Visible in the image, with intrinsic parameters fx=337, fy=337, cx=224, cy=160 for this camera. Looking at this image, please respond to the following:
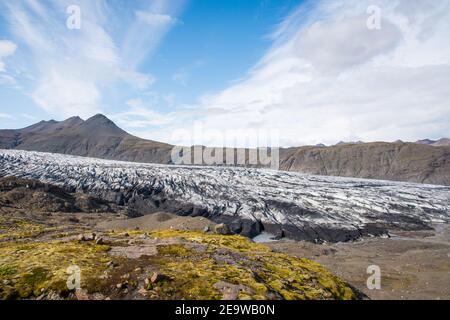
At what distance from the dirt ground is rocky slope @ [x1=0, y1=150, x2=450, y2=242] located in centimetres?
497

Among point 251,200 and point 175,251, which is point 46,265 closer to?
point 175,251

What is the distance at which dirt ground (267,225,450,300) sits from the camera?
23672mm

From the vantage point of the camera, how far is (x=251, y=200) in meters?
66.1

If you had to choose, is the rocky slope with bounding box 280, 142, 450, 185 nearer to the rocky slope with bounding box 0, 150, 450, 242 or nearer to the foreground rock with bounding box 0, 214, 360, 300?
the rocky slope with bounding box 0, 150, 450, 242

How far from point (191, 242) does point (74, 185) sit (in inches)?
2502

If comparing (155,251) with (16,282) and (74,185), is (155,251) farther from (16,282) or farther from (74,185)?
(74,185)

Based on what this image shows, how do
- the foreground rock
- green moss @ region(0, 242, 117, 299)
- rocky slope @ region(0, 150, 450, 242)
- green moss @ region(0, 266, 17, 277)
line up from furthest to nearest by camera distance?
rocky slope @ region(0, 150, 450, 242) < green moss @ region(0, 266, 17, 277) < green moss @ region(0, 242, 117, 299) < the foreground rock

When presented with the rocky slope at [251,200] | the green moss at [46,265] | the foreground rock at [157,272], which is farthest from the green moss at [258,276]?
the rocky slope at [251,200]

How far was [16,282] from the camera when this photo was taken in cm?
946

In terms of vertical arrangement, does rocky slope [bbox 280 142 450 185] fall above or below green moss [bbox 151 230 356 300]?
above

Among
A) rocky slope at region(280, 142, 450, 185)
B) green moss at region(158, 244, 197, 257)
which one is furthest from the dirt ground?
rocky slope at region(280, 142, 450, 185)
